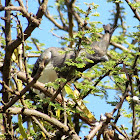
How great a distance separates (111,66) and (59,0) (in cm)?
411

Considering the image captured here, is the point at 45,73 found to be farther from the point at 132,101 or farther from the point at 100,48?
the point at 132,101

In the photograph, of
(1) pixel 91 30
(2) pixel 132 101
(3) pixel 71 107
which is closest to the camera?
(2) pixel 132 101

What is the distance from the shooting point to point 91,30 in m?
3.07

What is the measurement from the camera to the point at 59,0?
7141 mm

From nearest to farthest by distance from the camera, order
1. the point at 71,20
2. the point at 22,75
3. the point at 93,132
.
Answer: the point at 93,132 → the point at 22,75 → the point at 71,20

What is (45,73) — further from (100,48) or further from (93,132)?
(93,132)

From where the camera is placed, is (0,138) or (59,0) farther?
(59,0)

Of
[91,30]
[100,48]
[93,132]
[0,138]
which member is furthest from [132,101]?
[100,48]

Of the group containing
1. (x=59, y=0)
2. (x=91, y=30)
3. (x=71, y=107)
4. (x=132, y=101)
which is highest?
(x=59, y=0)

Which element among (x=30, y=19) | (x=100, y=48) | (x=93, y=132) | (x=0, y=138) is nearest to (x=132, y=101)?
(x=93, y=132)

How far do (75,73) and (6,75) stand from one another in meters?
0.65

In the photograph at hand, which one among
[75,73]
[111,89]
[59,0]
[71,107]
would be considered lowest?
[111,89]

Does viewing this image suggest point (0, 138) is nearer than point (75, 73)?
No

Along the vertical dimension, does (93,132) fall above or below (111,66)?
below
